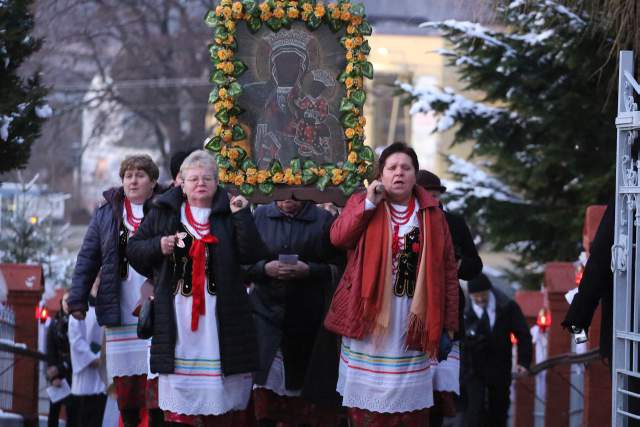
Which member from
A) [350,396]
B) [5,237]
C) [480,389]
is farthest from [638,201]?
[5,237]

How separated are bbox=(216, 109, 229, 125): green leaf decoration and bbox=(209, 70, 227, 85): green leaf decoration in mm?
205

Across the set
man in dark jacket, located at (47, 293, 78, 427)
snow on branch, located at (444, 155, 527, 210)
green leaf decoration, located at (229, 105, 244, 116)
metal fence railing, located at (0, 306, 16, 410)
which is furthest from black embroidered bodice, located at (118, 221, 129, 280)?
snow on branch, located at (444, 155, 527, 210)

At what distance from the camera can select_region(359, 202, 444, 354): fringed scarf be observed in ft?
27.3

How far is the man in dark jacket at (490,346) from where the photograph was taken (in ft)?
45.2

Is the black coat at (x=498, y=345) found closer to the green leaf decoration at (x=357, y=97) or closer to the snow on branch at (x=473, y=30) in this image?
the snow on branch at (x=473, y=30)

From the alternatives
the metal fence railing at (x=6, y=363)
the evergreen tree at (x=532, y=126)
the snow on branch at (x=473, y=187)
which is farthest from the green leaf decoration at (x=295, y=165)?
the snow on branch at (x=473, y=187)

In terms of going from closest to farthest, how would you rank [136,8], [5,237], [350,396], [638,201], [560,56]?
1. [638,201]
2. [350,396]
3. [560,56]
4. [5,237]
5. [136,8]

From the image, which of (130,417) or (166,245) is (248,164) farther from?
(130,417)

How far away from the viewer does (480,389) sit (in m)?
13.9

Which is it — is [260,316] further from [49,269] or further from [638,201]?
[49,269]

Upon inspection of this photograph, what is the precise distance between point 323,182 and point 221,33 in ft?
4.22

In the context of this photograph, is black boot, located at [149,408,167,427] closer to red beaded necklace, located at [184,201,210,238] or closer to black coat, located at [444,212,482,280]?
red beaded necklace, located at [184,201,210,238]

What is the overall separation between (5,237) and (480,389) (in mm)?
12402

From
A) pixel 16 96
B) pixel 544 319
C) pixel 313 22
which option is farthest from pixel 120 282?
pixel 544 319
